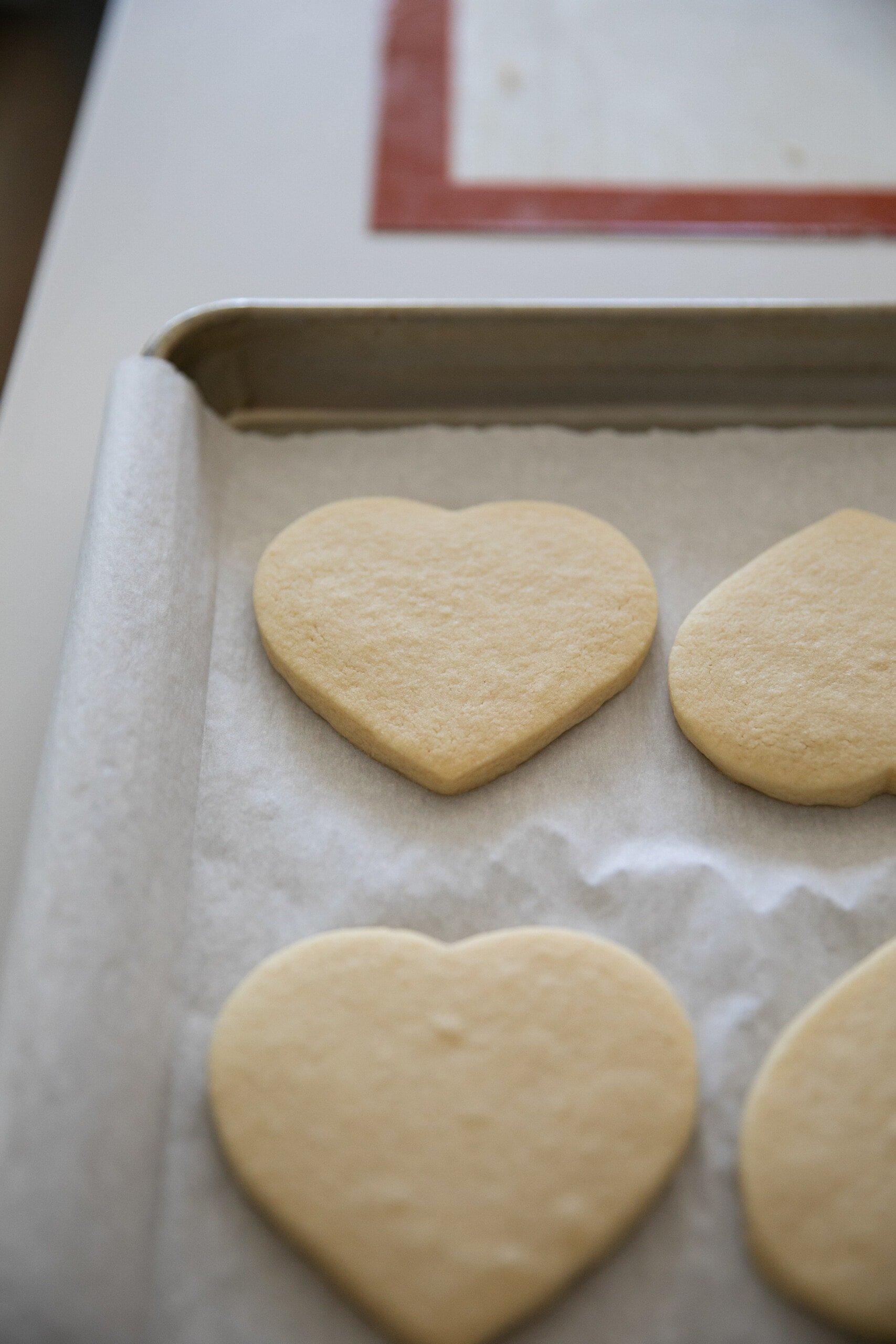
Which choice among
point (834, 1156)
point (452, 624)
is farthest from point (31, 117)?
point (834, 1156)

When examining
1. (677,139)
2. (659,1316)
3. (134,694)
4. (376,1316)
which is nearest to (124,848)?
(134,694)

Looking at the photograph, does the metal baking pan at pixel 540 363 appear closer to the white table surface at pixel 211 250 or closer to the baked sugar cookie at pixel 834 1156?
the white table surface at pixel 211 250

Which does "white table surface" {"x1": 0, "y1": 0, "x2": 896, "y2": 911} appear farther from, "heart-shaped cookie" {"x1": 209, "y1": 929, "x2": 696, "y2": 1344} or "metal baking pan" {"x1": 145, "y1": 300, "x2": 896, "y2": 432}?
"heart-shaped cookie" {"x1": 209, "y1": 929, "x2": 696, "y2": 1344}

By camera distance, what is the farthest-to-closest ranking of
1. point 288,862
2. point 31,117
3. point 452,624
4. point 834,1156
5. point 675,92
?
point 31,117 → point 675,92 → point 452,624 → point 288,862 → point 834,1156

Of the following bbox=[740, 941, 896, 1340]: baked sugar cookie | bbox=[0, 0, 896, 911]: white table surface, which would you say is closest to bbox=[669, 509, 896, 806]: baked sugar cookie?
bbox=[740, 941, 896, 1340]: baked sugar cookie

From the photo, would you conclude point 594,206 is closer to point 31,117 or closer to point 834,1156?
point 31,117

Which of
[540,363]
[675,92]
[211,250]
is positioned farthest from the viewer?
[675,92]

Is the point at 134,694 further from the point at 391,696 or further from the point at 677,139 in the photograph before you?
the point at 677,139

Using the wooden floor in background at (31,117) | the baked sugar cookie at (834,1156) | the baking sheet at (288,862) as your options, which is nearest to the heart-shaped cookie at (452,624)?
the baking sheet at (288,862)
